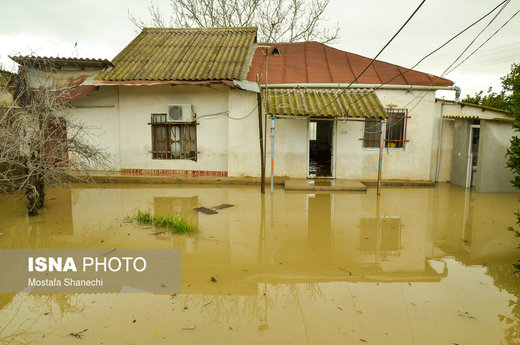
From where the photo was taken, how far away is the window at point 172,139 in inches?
447

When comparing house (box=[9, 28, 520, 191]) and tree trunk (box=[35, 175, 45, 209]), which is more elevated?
house (box=[9, 28, 520, 191])

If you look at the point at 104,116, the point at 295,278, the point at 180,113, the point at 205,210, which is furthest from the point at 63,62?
the point at 295,278

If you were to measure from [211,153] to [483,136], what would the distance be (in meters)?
8.46

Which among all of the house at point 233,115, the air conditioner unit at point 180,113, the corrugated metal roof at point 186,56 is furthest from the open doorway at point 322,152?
the air conditioner unit at point 180,113

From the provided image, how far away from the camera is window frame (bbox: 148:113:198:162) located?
11.3m

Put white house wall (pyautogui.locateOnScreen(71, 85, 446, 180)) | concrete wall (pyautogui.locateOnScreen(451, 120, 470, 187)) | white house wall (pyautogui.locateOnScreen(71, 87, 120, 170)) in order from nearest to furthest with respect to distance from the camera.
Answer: concrete wall (pyautogui.locateOnScreen(451, 120, 470, 187)), white house wall (pyautogui.locateOnScreen(71, 85, 446, 180)), white house wall (pyautogui.locateOnScreen(71, 87, 120, 170))

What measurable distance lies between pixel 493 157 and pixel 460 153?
3.57 feet

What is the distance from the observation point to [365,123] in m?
11.0

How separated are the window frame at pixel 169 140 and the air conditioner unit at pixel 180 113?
1.36 ft

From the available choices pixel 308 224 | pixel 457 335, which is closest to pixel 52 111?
pixel 308 224

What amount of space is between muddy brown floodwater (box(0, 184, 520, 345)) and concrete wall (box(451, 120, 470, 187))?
255 centimetres

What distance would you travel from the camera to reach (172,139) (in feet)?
37.5

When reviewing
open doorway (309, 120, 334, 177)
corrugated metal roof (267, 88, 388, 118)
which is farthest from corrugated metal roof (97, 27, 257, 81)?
open doorway (309, 120, 334, 177)

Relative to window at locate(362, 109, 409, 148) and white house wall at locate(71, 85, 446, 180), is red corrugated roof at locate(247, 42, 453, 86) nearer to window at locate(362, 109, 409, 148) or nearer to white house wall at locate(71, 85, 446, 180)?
white house wall at locate(71, 85, 446, 180)
